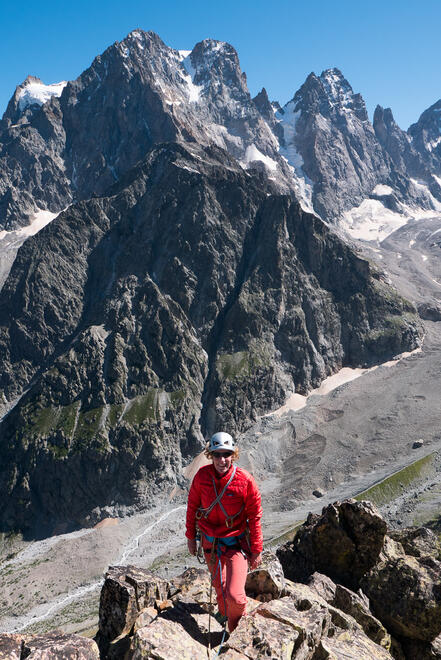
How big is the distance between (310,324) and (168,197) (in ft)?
262

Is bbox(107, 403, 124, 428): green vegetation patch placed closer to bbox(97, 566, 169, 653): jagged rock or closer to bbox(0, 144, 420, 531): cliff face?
bbox(0, 144, 420, 531): cliff face

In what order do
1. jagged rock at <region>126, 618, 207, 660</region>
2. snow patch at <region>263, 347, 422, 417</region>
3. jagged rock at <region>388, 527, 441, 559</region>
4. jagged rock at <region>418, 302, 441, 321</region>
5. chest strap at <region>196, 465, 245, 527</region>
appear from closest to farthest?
jagged rock at <region>126, 618, 207, 660</region>, chest strap at <region>196, 465, 245, 527</region>, jagged rock at <region>388, 527, 441, 559</region>, snow patch at <region>263, 347, 422, 417</region>, jagged rock at <region>418, 302, 441, 321</region>

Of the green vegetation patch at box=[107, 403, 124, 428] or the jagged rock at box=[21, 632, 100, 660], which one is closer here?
the jagged rock at box=[21, 632, 100, 660]

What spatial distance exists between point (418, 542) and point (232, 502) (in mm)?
17535

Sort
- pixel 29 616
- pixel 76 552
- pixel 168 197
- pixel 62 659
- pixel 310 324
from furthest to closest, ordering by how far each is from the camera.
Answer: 1. pixel 168 197
2. pixel 310 324
3. pixel 76 552
4. pixel 29 616
5. pixel 62 659

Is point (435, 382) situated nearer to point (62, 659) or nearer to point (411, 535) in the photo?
point (411, 535)

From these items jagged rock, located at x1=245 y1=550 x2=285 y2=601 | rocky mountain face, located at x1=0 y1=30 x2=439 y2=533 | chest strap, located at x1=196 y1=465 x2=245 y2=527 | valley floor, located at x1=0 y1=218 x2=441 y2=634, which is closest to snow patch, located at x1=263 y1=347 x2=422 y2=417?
valley floor, located at x1=0 y1=218 x2=441 y2=634

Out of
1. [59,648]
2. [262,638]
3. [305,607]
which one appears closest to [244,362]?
[305,607]

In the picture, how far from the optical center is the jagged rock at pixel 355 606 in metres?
16.1

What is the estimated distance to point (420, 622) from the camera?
16781mm

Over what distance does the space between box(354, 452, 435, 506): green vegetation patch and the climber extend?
2856 inches

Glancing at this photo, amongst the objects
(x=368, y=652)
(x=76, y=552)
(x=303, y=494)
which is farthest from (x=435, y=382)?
(x=368, y=652)

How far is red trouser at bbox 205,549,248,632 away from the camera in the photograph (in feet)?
36.4

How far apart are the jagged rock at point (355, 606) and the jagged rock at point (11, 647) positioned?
1170 cm
